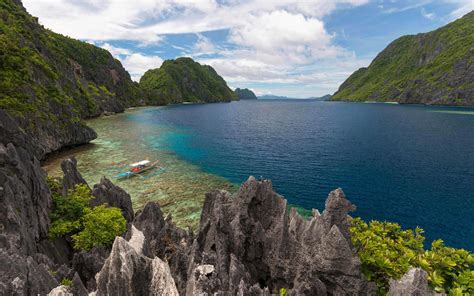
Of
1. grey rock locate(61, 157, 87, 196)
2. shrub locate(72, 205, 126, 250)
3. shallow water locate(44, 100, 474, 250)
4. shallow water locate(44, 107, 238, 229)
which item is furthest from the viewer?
shallow water locate(44, 107, 238, 229)

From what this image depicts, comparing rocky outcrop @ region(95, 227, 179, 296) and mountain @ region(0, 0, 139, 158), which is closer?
rocky outcrop @ region(95, 227, 179, 296)

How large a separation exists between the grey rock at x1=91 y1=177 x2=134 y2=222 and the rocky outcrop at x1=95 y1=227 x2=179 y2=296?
2866 cm

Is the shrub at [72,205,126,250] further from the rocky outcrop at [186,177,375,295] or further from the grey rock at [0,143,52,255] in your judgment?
the rocky outcrop at [186,177,375,295]

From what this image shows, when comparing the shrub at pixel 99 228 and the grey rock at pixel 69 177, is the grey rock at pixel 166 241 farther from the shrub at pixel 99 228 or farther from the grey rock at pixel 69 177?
the grey rock at pixel 69 177

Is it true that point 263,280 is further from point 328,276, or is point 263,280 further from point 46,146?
point 46,146

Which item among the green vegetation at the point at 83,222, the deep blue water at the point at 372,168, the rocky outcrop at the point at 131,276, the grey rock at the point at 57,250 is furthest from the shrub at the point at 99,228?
the deep blue water at the point at 372,168

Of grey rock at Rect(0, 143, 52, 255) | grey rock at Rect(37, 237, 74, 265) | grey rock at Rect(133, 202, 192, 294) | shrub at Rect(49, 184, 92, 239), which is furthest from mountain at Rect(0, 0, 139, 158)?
grey rock at Rect(133, 202, 192, 294)

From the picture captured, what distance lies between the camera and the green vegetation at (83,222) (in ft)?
93.9

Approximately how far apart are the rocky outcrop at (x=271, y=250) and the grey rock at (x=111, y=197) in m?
14.9

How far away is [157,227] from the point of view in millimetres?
31234

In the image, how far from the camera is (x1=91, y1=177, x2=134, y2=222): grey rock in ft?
123

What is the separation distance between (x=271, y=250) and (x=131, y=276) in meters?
14.2

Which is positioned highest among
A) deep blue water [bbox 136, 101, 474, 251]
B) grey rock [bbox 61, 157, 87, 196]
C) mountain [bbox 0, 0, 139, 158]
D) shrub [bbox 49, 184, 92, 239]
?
mountain [bbox 0, 0, 139, 158]

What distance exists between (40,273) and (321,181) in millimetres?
59061
